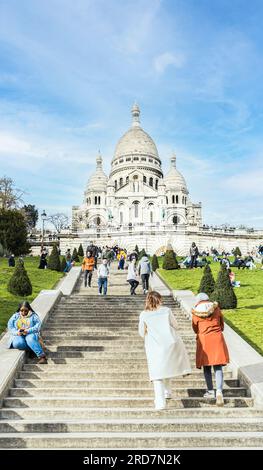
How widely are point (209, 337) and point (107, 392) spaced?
6.64ft

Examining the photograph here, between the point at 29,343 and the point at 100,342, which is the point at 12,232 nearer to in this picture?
the point at 100,342

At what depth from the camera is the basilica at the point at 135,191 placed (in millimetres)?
81562

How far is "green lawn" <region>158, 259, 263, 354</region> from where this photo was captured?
36.4ft

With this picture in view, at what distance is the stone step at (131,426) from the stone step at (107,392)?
1.12 metres

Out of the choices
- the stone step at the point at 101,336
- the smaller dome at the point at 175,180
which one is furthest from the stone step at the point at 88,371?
the smaller dome at the point at 175,180

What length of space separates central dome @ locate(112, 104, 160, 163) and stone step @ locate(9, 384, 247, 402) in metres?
90.8

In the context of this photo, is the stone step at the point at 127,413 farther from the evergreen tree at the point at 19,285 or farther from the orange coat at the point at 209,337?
the evergreen tree at the point at 19,285

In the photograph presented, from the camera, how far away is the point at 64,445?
577cm

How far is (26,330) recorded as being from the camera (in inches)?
330

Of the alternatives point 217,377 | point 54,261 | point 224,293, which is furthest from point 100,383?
Result: point 54,261

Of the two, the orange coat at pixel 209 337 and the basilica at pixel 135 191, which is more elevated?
the basilica at pixel 135 191

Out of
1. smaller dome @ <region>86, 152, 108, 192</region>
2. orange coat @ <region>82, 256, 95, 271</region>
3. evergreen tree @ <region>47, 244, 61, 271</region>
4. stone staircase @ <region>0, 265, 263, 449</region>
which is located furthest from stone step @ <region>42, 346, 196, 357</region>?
smaller dome @ <region>86, 152, 108, 192</region>

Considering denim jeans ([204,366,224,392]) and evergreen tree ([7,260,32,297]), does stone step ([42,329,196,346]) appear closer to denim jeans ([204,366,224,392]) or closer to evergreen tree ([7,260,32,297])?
denim jeans ([204,366,224,392])

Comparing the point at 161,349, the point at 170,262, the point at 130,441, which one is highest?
the point at 170,262
